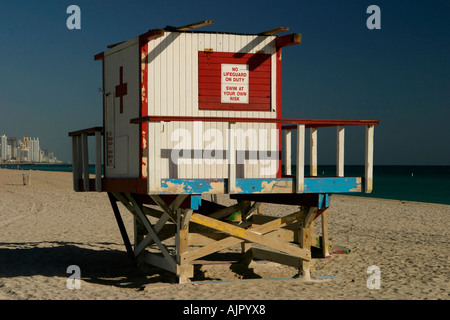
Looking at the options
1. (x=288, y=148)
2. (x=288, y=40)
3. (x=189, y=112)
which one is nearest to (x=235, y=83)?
(x=189, y=112)

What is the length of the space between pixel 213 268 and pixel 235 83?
4.19 m

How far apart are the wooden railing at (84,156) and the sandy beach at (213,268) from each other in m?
1.74

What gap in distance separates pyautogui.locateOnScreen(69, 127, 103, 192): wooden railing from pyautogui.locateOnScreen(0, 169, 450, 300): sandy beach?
1.74 meters

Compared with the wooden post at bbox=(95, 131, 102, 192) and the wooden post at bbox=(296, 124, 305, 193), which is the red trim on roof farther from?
the wooden post at bbox=(95, 131, 102, 192)

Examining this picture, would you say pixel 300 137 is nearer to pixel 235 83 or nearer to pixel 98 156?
pixel 235 83

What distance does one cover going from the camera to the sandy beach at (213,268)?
25.8 ft

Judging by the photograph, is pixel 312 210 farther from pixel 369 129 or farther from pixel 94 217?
pixel 94 217

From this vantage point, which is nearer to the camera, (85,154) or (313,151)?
(313,151)

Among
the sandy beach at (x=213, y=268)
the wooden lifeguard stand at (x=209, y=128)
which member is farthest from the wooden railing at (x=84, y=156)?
the sandy beach at (x=213, y=268)

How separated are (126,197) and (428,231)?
10.2 metres

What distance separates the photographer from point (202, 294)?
770 cm

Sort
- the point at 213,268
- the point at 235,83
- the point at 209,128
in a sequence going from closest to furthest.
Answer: the point at 209,128 < the point at 235,83 < the point at 213,268

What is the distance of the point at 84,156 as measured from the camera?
962 centimetres
